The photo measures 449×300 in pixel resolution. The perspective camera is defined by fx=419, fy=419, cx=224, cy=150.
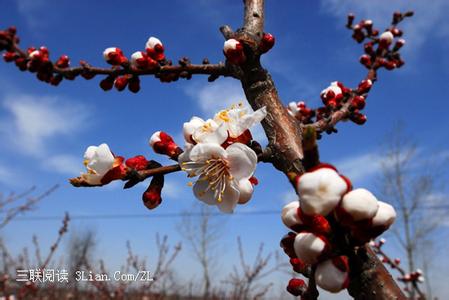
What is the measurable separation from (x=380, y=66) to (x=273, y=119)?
2.08 metres

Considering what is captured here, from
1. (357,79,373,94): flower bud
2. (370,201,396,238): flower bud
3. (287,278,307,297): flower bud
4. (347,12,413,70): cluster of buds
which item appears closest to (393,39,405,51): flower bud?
(347,12,413,70): cluster of buds

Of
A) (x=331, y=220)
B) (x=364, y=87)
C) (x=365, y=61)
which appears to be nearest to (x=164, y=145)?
(x=331, y=220)

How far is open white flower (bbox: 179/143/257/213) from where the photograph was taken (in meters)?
1.03

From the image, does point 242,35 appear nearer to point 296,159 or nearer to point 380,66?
point 296,159

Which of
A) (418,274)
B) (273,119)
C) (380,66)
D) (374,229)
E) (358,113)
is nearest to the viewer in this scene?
(374,229)

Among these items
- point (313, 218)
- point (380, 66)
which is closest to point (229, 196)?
point (313, 218)

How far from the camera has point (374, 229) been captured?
73cm

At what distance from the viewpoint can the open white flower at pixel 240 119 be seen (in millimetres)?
1028

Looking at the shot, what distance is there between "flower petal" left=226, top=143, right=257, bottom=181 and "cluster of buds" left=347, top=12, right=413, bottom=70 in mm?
1931

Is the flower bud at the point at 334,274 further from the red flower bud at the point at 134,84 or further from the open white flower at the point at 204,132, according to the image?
the red flower bud at the point at 134,84

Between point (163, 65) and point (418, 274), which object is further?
point (418, 274)

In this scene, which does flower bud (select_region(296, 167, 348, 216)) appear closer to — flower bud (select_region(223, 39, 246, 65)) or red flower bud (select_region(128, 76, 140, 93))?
flower bud (select_region(223, 39, 246, 65))

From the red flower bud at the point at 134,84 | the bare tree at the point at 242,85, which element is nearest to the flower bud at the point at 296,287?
the bare tree at the point at 242,85

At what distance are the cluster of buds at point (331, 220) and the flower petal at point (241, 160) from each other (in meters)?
0.26
